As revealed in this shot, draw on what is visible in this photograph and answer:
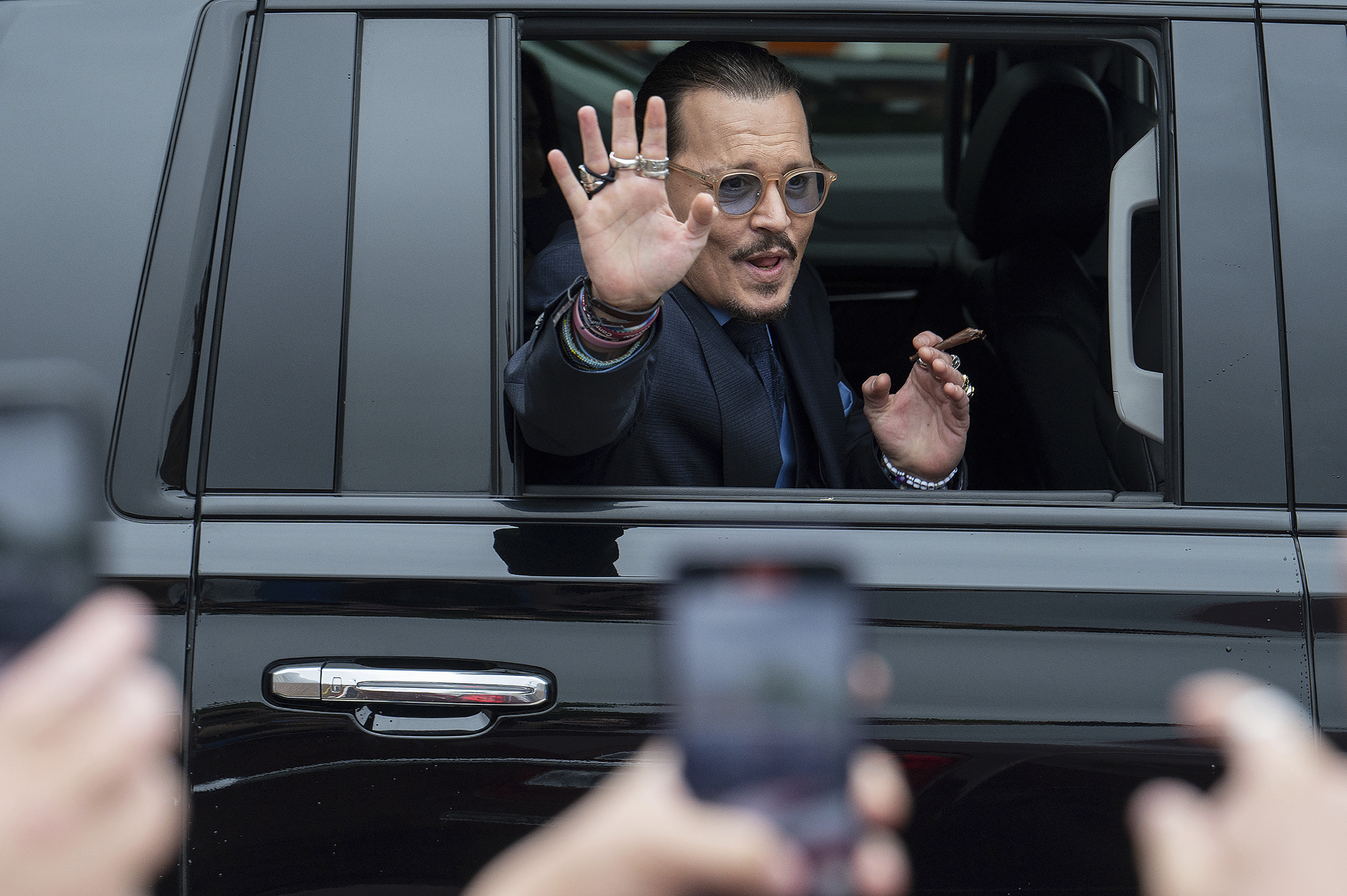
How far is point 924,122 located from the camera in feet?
17.1

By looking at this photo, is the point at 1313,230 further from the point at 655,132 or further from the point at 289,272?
the point at 289,272

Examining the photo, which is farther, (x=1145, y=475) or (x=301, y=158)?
(x=1145, y=475)

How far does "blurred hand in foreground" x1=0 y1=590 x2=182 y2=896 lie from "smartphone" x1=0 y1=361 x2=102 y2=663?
15 millimetres

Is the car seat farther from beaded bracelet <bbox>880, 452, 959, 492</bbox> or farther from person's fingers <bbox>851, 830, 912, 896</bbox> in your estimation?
person's fingers <bbox>851, 830, 912, 896</bbox>

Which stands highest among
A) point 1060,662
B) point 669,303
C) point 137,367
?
point 669,303

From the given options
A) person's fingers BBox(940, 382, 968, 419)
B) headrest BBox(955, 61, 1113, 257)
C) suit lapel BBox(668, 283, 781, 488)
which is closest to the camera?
suit lapel BBox(668, 283, 781, 488)

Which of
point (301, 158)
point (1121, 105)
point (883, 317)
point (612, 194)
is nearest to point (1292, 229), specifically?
point (612, 194)

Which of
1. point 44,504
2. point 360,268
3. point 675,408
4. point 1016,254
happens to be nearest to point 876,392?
point 675,408

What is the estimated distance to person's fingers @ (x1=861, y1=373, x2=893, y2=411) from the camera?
1.92 metres

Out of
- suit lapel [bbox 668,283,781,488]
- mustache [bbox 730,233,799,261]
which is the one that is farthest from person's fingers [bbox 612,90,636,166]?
mustache [bbox 730,233,799,261]

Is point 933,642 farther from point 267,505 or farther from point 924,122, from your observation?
point 924,122

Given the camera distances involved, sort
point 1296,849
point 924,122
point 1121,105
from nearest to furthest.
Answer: point 1296,849 < point 1121,105 < point 924,122

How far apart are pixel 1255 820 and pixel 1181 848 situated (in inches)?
1.3

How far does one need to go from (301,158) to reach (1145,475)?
1.11m
